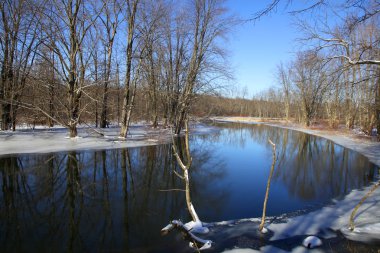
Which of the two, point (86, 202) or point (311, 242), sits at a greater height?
point (311, 242)

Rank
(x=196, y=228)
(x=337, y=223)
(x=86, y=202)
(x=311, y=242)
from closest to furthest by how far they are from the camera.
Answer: (x=311, y=242)
(x=196, y=228)
(x=337, y=223)
(x=86, y=202)

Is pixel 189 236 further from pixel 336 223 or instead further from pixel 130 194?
pixel 336 223

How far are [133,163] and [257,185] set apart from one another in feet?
17.4

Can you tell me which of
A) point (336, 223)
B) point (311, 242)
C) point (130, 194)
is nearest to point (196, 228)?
point (311, 242)

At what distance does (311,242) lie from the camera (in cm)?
452

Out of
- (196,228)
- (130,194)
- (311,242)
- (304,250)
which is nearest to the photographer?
(304,250)

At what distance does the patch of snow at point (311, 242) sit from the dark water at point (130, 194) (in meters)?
1.49

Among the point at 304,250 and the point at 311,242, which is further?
the point at 311,242

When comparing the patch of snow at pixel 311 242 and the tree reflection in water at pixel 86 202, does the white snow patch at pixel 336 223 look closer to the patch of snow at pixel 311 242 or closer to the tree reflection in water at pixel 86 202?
the patch of snow at pixel 311 242

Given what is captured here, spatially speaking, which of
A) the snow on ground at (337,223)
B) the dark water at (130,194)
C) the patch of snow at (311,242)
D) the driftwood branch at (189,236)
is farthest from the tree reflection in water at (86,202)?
the patch of snow at (311,242)

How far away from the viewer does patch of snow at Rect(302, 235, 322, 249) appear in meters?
4.46

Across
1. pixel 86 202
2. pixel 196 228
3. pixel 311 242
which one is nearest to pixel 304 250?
pixel 311 242

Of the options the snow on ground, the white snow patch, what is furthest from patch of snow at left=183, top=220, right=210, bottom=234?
the white snow patch

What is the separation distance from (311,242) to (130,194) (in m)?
4.62
